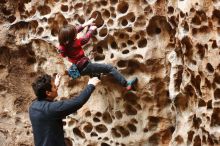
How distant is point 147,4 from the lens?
452cm

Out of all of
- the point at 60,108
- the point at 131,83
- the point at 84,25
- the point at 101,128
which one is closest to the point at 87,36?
the point at 84,25

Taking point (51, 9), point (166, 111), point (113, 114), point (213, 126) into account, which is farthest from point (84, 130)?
point (213, 126)

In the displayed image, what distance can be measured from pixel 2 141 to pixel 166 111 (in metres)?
1.82

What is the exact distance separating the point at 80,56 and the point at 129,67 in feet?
1.67

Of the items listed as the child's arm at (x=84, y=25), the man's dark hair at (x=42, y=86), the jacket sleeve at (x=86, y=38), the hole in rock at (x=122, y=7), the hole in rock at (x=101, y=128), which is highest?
the hole in rock at (x=122, y=7)

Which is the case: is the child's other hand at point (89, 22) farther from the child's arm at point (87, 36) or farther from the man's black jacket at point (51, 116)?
the man's black jacket at point (51, 116)

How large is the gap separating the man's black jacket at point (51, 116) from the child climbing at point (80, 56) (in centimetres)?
66

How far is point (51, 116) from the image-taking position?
12.0 ft

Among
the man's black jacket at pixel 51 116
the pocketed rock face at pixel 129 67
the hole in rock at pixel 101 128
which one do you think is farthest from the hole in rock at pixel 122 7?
the man's black jacket at pixel 51 116

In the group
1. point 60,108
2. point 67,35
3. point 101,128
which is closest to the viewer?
point 60,108

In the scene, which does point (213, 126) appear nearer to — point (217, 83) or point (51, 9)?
point (217, 83)

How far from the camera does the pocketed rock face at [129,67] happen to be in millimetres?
3879

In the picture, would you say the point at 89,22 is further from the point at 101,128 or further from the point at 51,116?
the point at 51,116

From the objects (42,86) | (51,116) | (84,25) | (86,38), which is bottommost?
(51,116)
